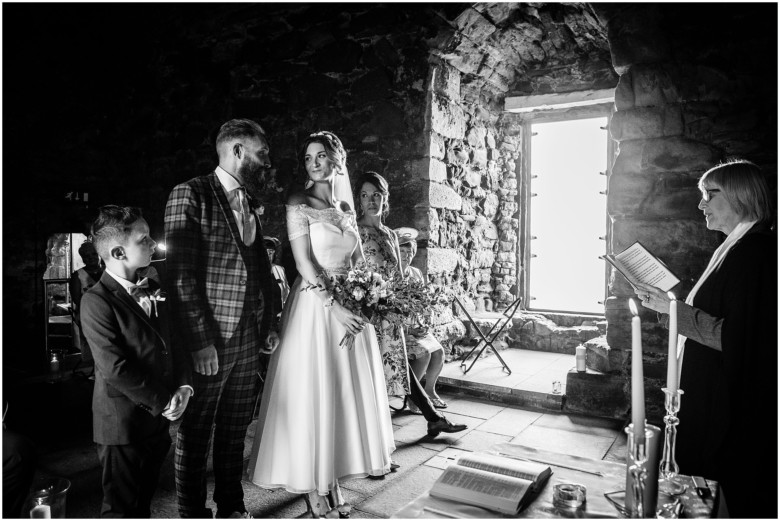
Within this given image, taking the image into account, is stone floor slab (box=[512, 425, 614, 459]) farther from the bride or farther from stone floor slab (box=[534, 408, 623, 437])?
the bride

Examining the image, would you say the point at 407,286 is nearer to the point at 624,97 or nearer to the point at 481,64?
the point at 624,97

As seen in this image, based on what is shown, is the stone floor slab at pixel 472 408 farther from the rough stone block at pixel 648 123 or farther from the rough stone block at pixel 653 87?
the rough stone block at pixel 653 87

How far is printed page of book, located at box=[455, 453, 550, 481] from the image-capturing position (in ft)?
5.56

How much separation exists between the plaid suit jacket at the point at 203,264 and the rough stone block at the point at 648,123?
333 cm

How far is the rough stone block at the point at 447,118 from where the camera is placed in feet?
18.1

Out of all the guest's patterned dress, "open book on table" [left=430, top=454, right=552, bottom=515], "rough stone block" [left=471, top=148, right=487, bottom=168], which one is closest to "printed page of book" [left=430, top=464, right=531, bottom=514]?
"open book on table" [left=430, top=454, right=552, bottom=515]

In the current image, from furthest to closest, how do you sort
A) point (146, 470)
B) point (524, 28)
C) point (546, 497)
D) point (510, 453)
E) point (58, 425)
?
point (524, 28) < point (58, 425) < point (146, 470) < point (510, 453) < point (546, 497)

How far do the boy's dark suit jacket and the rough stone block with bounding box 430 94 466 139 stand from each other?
391 cm

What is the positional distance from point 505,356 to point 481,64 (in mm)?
3454

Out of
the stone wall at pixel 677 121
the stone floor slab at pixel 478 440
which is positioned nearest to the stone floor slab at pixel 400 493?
the stone floor slab at pixel 478 440

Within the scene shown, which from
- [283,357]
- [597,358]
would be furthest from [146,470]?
[597,358]

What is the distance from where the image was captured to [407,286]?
110 inches

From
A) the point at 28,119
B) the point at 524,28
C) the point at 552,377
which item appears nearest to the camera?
the point at 552,377

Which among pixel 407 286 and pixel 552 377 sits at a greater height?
pixel 407 286
